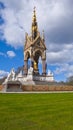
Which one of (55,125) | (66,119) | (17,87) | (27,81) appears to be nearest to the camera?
(55,125)

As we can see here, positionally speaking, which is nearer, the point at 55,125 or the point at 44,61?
the point at 55,125

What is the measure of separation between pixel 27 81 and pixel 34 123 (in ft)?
159

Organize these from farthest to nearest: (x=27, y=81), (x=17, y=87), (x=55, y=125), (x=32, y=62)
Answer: (x=32, y=62) < (x=27, y=81) < (x=17, y=87) < (x=55, y=125)

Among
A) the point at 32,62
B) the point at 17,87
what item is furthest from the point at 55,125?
the point at 32,62

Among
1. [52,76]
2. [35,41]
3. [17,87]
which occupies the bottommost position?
[17,87]

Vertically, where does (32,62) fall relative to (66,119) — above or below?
above

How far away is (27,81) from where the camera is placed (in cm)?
5800

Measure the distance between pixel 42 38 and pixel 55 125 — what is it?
57969mm

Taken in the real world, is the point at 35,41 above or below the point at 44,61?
above

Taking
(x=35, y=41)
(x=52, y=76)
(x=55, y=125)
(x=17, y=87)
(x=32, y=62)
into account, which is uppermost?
(x=35, y=41)

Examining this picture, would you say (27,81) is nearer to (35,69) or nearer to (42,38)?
(35,69)

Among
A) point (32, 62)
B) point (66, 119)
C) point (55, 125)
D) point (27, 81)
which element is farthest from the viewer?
point (32, 62)

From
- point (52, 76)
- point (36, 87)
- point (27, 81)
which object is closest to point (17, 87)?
point (36, 87)

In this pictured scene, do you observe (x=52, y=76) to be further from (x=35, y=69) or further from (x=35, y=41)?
(x=35, y=41)
